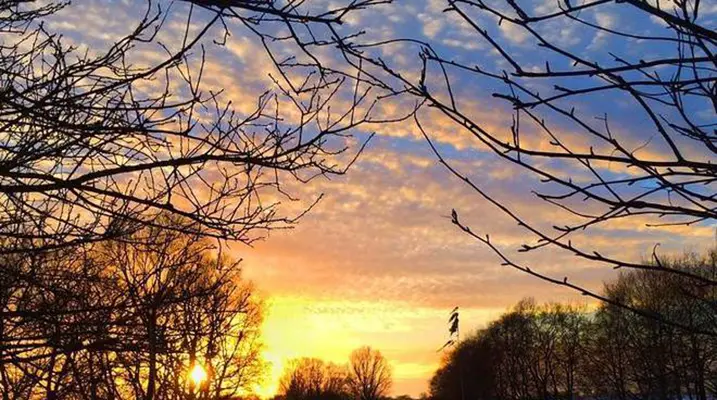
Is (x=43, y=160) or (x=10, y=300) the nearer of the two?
(x=43, y=160)

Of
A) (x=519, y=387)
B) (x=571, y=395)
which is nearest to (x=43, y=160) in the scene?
(x=571, y=395)

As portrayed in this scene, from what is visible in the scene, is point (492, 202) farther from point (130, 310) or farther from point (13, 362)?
point (13, 362)

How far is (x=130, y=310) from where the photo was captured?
3826mm

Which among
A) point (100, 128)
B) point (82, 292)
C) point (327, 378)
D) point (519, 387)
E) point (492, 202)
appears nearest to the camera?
point (492, 202)

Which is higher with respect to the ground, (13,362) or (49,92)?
(49,92)

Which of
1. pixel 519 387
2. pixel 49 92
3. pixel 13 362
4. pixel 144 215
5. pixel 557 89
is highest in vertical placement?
pixel 519 387

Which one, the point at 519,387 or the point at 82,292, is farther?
the point at 519,387

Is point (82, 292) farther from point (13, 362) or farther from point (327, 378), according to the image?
point (327, 378)

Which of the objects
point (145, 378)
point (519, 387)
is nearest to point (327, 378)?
point (519, 387)

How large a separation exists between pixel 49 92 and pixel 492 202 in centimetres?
267

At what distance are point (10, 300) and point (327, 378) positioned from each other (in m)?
103

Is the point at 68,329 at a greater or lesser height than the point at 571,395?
lesser

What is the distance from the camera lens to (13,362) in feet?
11.9

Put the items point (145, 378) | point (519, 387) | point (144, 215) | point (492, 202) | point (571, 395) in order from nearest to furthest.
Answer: point (492, 202) < point (144, 215) < point (145, 378) < point (571, 395) < point (519, 387)
